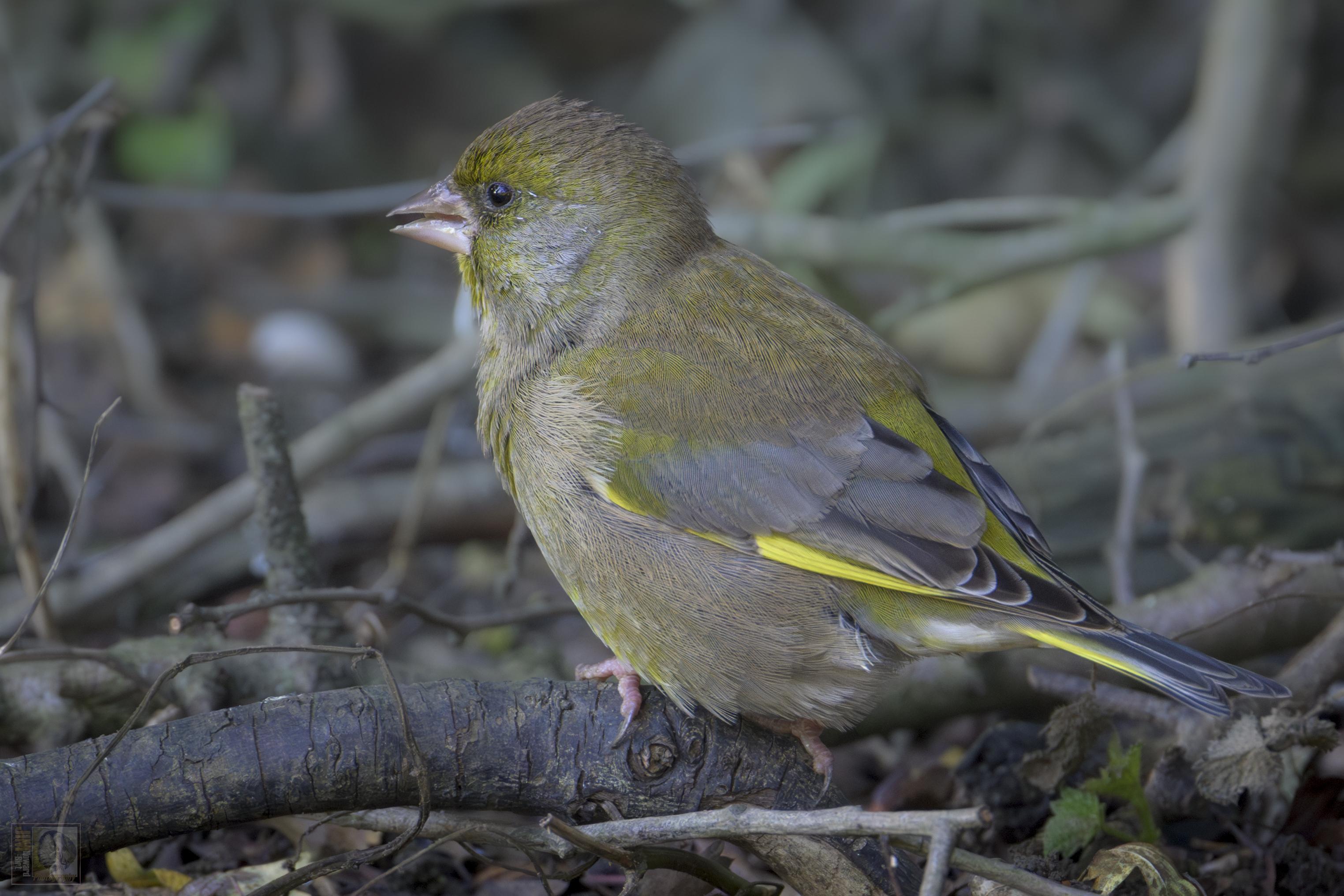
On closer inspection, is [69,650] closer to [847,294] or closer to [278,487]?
[278,487]

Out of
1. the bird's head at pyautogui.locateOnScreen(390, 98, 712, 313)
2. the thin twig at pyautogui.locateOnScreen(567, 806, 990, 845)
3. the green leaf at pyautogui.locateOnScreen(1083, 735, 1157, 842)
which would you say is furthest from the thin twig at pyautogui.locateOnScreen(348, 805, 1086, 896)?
the bird's head at pyautogui.locateOnScreen(390, 98, 712, 313)

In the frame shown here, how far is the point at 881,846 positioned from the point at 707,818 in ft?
1.55

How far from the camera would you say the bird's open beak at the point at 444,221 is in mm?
3482

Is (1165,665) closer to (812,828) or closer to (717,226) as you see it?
(812,828)

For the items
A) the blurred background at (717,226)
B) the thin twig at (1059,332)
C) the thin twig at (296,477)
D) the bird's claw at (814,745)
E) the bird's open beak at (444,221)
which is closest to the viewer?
the bird's claw at (814,745)

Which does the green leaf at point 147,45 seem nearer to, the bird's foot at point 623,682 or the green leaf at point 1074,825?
the bird's foot at point 623,682

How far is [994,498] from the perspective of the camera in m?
3.08

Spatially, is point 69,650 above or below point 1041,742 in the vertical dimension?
above

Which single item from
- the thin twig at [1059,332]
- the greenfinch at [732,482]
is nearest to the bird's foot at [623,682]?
the greenfinch at [732,482]

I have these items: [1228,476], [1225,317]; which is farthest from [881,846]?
[1225,317]

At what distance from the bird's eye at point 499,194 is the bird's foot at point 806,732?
61.0 inches

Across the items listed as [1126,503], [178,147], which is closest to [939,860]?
[1126,503]

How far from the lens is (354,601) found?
3.18 meters

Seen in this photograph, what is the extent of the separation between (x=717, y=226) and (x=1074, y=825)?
3.18 metres
